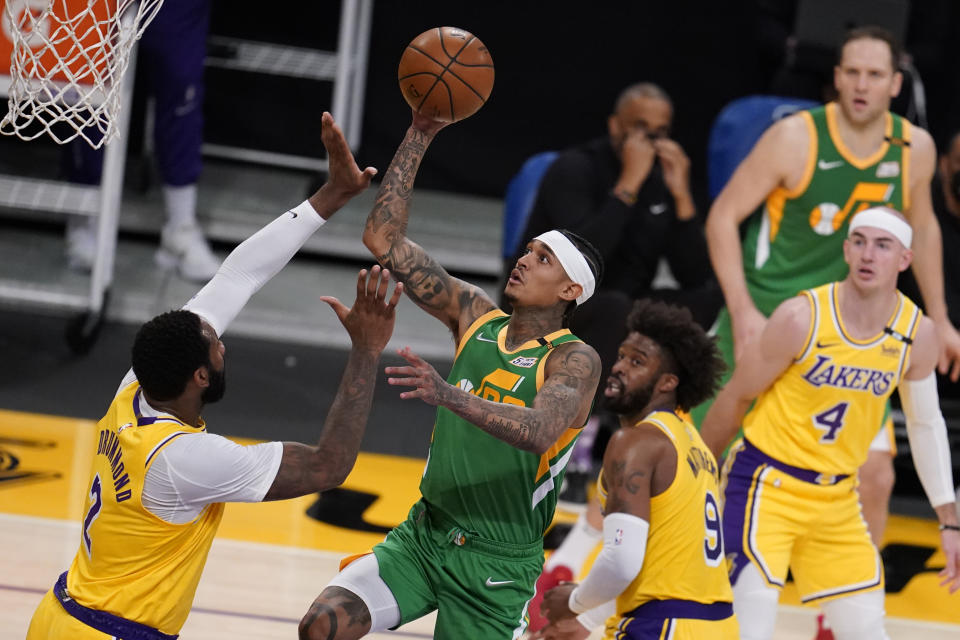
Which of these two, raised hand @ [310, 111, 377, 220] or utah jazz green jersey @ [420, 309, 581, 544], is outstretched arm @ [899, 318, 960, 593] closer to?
utah jazz green jersey @ [420, 309, 581, 544]

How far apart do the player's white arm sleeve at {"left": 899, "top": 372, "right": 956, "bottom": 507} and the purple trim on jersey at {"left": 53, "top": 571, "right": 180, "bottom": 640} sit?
9.11ft

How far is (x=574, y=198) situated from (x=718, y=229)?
1168mm

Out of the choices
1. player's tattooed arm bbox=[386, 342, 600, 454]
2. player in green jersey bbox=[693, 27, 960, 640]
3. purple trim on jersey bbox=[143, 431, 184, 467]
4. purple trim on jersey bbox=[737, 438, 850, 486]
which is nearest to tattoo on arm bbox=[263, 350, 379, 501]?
player's tattooed arm bbox=[386, 342, 600, 454]

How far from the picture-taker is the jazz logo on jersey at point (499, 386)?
3.98m

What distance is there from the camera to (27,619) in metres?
5.00

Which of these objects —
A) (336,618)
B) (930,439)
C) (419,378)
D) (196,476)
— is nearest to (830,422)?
(930,439)

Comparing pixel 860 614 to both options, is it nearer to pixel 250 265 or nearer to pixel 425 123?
pixel 425 123

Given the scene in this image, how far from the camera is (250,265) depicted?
3.99m

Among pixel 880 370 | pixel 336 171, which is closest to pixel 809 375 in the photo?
pixel 880 370

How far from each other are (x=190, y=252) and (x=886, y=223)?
5083 millimetres

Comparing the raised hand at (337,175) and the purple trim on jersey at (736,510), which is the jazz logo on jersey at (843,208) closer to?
the purple trim on jersey at (736,510)

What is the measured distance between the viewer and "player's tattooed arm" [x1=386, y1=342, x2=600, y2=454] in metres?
3.29

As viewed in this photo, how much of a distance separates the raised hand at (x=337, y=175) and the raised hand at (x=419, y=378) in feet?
2.58

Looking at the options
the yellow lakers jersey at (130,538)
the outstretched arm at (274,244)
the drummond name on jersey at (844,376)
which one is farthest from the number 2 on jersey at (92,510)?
the drummond name on jersey at (844,376)
